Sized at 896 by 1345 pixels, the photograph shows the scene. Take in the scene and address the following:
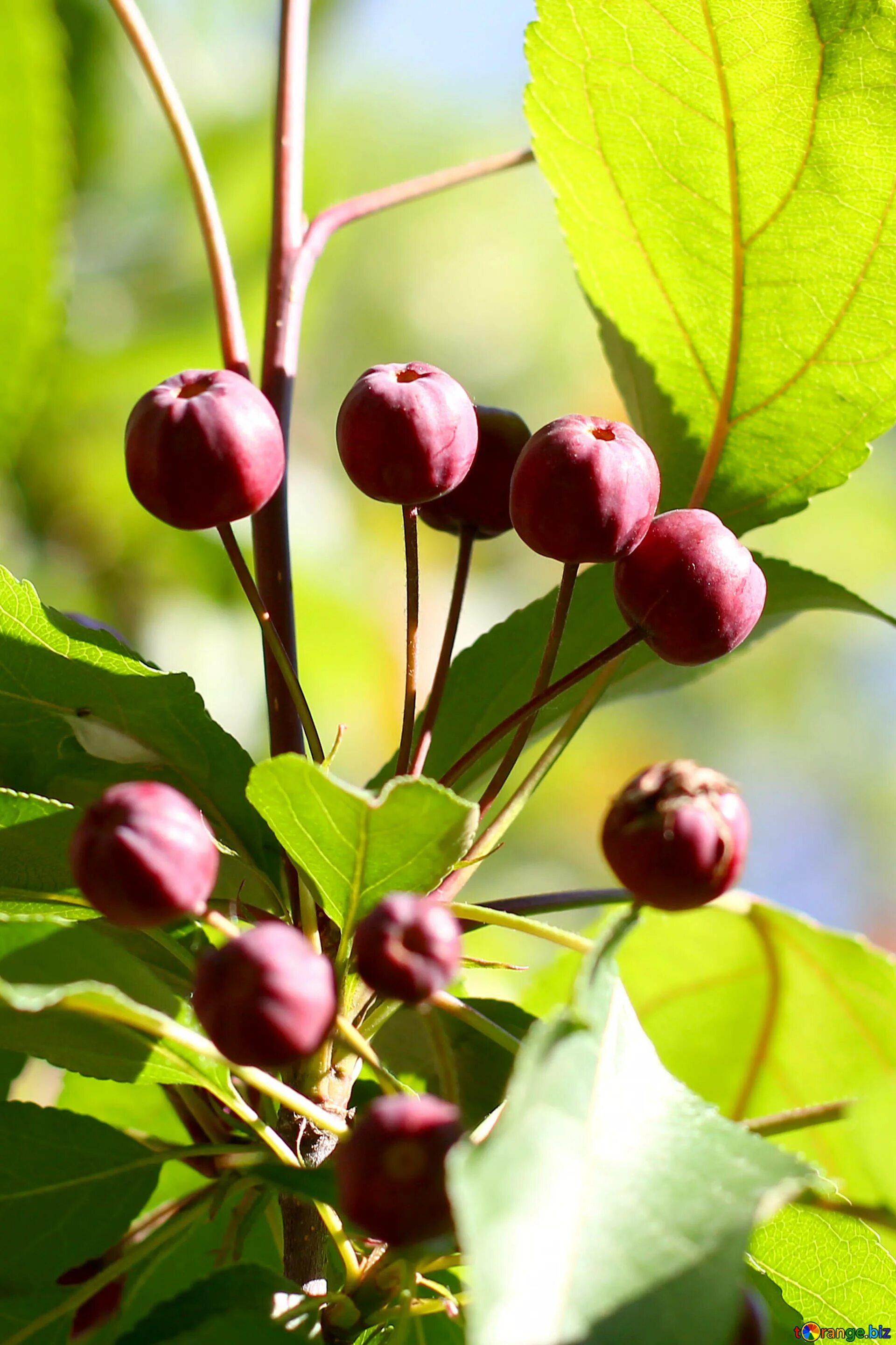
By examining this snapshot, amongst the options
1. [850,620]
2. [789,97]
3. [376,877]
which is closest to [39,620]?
[376,877]

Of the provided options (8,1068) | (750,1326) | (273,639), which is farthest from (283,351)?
(750,1326)

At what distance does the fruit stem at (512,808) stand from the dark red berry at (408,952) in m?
0.17

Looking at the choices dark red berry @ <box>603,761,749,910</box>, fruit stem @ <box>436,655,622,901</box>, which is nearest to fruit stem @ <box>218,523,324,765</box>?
fruit stem @ <box>436,655,622,901</box>

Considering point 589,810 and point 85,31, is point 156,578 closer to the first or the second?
point 85,31

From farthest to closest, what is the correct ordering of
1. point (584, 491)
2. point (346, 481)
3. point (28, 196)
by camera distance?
point (346, 481)
point (28, 196)
point (584, 491)

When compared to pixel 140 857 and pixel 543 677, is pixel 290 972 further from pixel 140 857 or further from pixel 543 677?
pixel 543 677

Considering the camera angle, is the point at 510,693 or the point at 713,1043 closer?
the point at 510,693

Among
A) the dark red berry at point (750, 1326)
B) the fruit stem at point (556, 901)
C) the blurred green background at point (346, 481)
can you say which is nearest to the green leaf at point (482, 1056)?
the fruit stem at point (556, 901)

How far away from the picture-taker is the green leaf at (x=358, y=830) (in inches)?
29.3

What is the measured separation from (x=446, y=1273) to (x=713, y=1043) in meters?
0.57

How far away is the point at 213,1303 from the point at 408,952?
0.90 feet

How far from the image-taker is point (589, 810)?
467cm

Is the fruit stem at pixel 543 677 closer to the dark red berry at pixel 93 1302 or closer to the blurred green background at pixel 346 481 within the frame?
the dark red berry at pixel 93 1302

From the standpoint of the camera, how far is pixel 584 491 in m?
0.87
